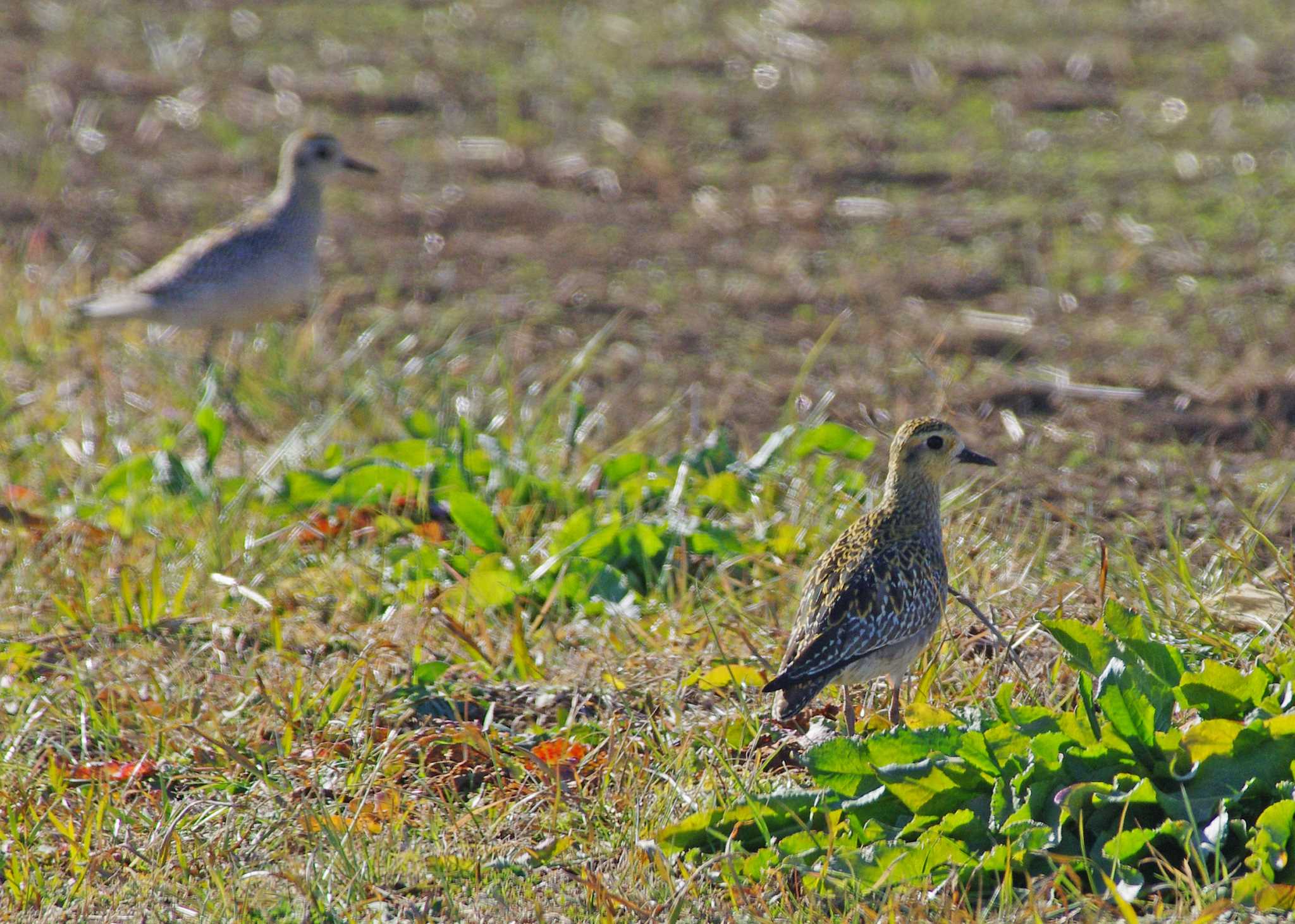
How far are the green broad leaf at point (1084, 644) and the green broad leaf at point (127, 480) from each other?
3.38 meters

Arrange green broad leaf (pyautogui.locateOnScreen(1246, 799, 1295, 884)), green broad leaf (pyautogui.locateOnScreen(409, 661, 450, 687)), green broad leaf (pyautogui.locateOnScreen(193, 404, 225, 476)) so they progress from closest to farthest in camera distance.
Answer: green broad leaf (pyautogui.locateOnScreen(1246, 799, 1295, 884))
green broad leaf (pyautogui.locateOnScreen(409, 661, 450, 687))
green broad leaf (pyautogui.locateOnScreen(193, 404, 225, 476))

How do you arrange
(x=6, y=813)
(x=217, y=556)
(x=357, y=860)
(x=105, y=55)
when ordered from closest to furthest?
(x=357, y=860) < (x=6, y=813) < (x=217, y=556) < (x=105, y=55)

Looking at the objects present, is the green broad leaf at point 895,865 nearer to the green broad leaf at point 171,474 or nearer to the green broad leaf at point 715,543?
the green broad leaf at point 715,543

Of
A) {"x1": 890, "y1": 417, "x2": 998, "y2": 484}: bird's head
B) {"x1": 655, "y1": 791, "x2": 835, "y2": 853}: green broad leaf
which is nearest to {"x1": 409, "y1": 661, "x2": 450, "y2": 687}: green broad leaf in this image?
{"x1": 655, "y1": 791, "x2": 835, "y2": 853}: green broad leaf

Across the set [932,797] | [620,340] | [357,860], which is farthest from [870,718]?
[620,340]

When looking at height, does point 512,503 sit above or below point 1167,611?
below

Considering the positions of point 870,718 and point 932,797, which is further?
point 870,718

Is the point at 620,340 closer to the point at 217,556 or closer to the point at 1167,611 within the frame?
the point at 217,556

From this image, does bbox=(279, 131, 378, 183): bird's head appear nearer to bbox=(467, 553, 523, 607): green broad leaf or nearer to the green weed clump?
bbox=(467, 553, 523, 607): green broad leaf

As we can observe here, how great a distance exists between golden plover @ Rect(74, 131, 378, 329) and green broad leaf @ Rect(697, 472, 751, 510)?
2.79 meters

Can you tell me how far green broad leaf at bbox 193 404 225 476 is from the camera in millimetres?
5812

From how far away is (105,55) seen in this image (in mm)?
11234

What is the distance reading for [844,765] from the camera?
3.64 metres

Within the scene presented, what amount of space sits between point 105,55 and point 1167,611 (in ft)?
30.0
